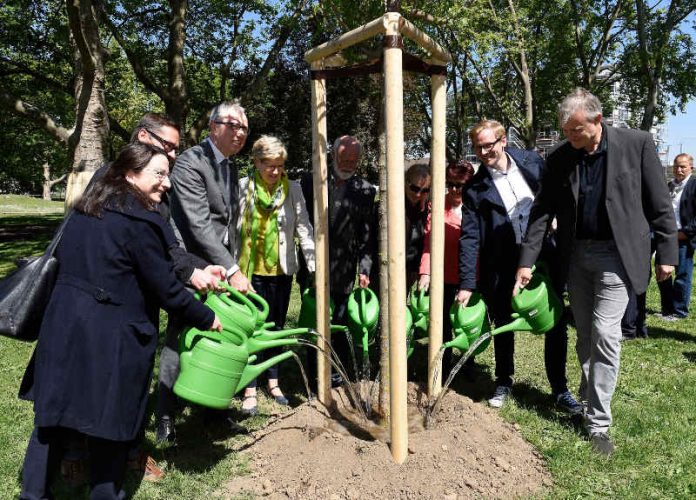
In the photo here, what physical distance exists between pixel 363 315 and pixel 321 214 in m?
0.69

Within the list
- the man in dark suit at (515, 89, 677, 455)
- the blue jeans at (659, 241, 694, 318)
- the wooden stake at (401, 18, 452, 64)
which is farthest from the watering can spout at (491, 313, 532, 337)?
the blue jeans at (659, 241, 694, 318)

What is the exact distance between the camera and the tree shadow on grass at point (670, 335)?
18.7ft

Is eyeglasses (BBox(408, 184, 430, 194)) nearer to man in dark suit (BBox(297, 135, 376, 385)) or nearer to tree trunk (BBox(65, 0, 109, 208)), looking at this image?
man in dark suit (BBox(297, 135, 376, 385))

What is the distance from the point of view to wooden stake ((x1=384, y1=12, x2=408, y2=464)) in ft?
8.16

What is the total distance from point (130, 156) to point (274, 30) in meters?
11.1

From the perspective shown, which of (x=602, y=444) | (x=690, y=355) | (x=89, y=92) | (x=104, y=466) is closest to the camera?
(x=104, y=466)

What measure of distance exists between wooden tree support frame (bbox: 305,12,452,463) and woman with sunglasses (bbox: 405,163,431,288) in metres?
0.81

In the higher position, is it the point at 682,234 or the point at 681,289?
the point at 682,234

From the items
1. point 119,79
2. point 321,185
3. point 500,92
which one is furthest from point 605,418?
point 500,92

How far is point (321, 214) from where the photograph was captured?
10.6 feet

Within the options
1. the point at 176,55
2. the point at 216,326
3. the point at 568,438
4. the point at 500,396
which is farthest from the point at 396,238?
the point at 176,55

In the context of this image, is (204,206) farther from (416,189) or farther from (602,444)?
(602,444)

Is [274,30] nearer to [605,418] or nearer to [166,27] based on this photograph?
[166,27]

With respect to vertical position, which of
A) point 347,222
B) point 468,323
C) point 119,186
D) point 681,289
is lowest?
point 681,289
